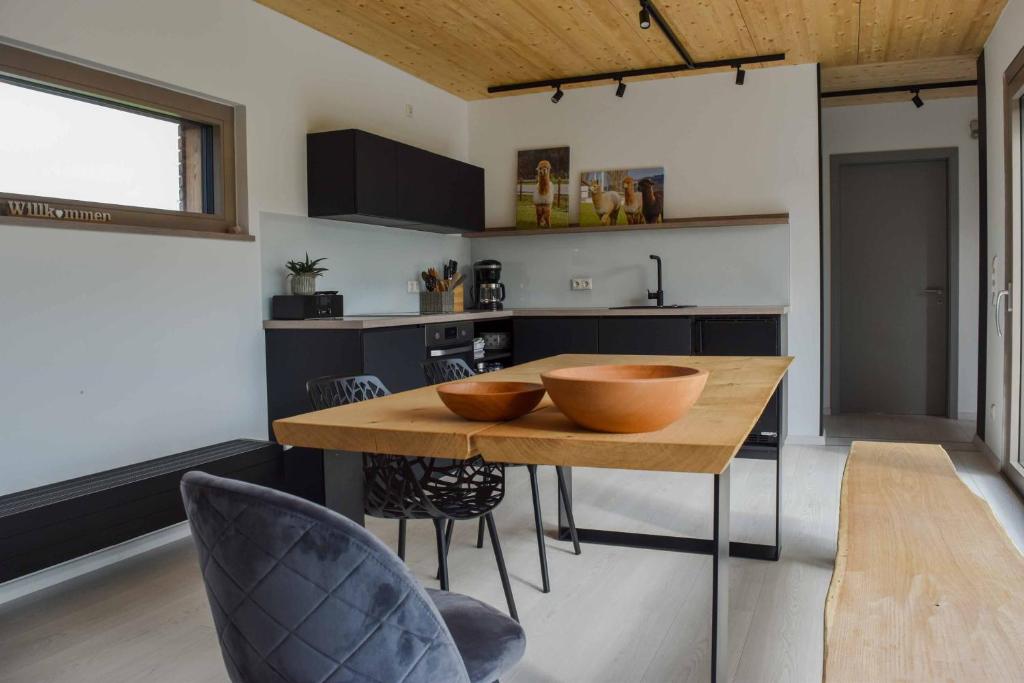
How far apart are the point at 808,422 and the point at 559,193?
7.94 feet

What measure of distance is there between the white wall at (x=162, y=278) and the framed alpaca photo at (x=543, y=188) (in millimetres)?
1641

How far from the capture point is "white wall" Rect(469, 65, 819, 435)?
5.62m

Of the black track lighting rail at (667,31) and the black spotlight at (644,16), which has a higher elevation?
the black track lighting rail at (667,31)

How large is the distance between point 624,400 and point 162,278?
270cm

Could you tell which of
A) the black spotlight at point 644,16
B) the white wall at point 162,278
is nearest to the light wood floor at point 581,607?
the white wall at point 162,278

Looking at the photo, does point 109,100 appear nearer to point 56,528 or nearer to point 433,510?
point 56,528

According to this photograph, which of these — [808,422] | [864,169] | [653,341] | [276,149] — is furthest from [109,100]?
[864,169]

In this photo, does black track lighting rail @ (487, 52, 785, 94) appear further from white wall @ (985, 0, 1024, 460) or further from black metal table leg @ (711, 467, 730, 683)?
black metal table leg @ (711, 467, 730, 683)

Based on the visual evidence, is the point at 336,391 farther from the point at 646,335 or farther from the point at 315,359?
the point at 646,335

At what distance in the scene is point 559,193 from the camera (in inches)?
246

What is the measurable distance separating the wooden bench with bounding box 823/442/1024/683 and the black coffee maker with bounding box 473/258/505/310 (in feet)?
13.7

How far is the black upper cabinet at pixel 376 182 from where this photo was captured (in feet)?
14.7

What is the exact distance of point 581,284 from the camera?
6.22 metres

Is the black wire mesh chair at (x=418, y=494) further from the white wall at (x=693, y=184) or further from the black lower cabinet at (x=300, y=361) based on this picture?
the white wall at (x=693, y=184)
